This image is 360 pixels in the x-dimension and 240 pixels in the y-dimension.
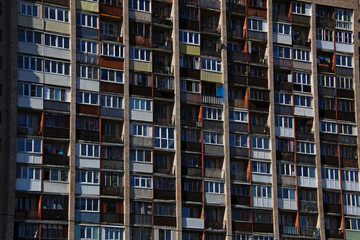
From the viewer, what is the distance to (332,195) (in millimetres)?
102375

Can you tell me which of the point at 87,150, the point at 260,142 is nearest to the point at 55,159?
the point at 87,150

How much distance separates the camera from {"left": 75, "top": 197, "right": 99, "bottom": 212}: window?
8838 centimetres

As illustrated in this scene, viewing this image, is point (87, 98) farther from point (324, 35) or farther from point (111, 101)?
point (324, 35)

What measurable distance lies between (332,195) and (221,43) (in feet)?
67.1

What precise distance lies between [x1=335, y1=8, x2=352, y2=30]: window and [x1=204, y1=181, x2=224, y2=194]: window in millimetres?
25170

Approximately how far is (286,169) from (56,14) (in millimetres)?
Answer: 29491

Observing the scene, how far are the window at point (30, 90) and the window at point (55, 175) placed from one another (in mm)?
7238

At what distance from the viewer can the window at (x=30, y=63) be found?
293ft

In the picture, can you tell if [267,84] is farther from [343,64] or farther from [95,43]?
[95,43]

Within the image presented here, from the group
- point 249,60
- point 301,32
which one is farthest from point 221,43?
point 301,32

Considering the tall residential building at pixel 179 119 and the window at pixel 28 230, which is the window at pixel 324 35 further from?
the window at pixel 28 230

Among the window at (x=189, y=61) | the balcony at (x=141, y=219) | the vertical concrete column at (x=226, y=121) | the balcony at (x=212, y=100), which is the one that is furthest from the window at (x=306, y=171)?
the balcony at (x=141, y=219)

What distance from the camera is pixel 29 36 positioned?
90500mm

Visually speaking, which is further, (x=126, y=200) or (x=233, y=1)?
(x=233, y=1)
